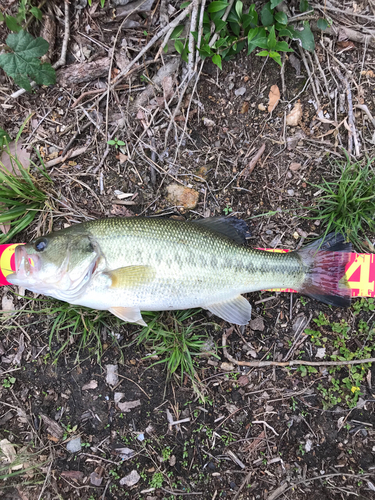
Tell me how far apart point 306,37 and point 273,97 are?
0.63 meters

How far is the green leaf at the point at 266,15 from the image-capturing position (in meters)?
3.11

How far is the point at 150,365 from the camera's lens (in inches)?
128

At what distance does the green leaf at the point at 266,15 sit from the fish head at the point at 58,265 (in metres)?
2.81

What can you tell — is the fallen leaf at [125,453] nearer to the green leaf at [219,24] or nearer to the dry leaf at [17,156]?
the dry leaf at [17,156]

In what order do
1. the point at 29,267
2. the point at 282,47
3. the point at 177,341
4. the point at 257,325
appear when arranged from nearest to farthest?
the point at 29,267 < the point at 282,47 < the point at 177,341 < the point at 257,325

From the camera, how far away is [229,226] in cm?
318

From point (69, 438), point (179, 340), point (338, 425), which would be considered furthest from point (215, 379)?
point (69, 438)

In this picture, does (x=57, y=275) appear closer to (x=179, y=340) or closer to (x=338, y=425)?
(x=179, y=340)

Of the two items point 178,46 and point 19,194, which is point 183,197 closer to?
point 178,46

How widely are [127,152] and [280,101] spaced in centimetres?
178

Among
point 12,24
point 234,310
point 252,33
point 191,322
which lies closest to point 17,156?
point 12,24

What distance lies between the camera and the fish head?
279 cm

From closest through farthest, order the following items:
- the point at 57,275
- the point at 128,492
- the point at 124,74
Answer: the point at 57,275
the point at 128,492
the point at 124,74

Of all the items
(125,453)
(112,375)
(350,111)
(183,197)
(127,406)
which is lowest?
(125,453)
